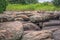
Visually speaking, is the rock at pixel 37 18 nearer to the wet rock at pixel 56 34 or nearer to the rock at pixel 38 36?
the wet rock at pixel 56 34

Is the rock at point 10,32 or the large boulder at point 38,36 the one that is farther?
the large boulder at point 38,36

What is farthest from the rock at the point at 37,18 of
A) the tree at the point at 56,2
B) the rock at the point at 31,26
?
the tree at the point at 56,2

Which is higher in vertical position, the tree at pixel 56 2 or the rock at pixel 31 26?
the rock at pixel 31 26

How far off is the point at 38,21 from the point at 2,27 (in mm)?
2195

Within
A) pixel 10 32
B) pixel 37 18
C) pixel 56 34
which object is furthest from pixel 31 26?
pixel 10 32

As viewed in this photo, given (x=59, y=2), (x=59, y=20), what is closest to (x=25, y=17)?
(x=59, y=20)

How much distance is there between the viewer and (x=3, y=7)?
9.49 metres

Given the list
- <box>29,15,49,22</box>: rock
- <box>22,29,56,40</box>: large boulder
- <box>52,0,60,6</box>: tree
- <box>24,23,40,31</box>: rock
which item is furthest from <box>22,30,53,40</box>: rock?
<box>52,0,60,6</box>: tree

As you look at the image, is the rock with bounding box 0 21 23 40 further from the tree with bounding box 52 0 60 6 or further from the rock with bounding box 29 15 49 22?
the tree with bounding box 52 0 60 6

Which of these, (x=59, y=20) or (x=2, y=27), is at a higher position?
(x=2, y=27)

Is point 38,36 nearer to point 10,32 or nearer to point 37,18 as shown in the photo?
point 10,32

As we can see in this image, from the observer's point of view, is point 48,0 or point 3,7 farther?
point 48,0

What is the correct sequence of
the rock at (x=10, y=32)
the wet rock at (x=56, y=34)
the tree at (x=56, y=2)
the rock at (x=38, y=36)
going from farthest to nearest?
the tree at (x=56, y=2), the wet rock at (x=56, y=34), the rock at (x=38, y=36), the rock at (x=10, y=32)

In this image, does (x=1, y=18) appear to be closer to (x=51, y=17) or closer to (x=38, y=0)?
(x=51, y=17)
